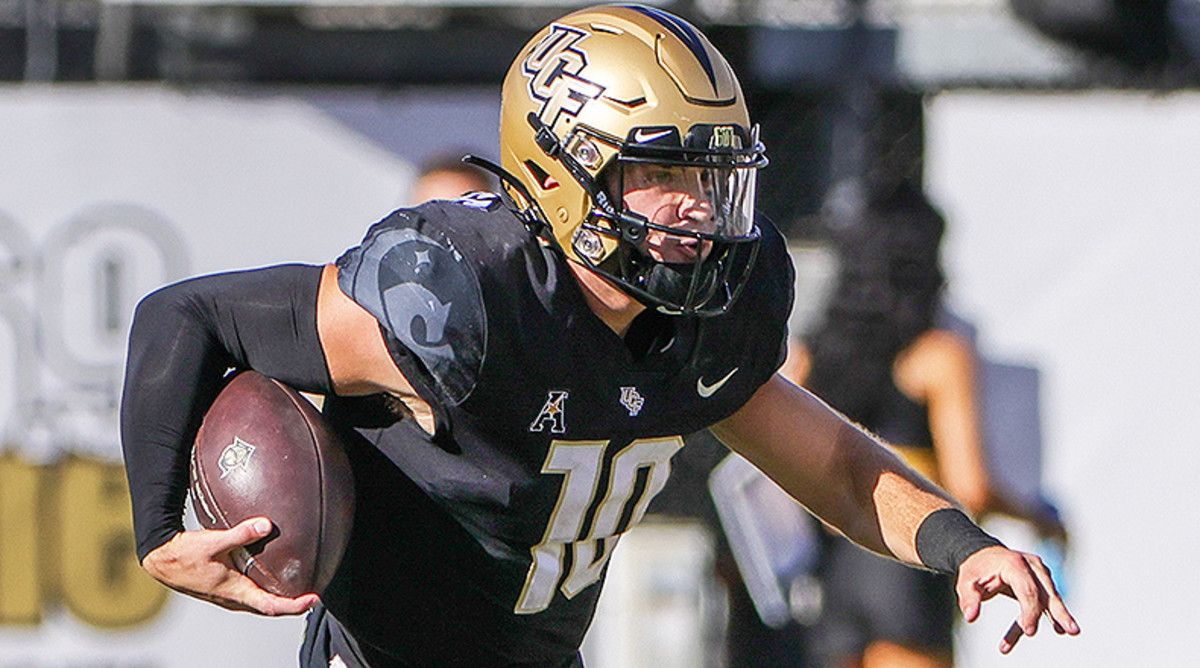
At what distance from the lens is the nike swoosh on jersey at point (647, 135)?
2865 millimetres

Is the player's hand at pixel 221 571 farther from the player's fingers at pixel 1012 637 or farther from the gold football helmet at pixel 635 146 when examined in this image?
the player's fingers at pixel 1012 637

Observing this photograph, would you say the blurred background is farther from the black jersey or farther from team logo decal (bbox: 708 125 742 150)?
team logo decal (bbox: 708 125 742 150)

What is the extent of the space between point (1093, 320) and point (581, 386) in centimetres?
312

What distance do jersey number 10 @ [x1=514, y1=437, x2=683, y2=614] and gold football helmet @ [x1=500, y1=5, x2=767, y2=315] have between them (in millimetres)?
246

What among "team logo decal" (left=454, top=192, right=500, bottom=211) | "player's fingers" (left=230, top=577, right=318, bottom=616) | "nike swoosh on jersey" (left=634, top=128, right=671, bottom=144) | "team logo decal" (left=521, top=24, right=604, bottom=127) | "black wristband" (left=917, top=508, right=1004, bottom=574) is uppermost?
"team logo decal" (left=521, top=24, right=604, bottom=127)

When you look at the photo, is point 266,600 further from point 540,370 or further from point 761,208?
point 761,208

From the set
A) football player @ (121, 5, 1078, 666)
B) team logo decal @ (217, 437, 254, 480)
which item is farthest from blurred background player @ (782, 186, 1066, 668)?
team logo decal @ (217, 437, 254, 480)

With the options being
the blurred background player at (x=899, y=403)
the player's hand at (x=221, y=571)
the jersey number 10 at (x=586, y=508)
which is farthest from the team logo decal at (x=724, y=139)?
the blurred background player at (x=899, y=403)

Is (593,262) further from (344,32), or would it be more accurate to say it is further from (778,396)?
(344,32)

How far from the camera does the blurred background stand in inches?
216

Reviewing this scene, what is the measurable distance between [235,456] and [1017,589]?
1.07 meters

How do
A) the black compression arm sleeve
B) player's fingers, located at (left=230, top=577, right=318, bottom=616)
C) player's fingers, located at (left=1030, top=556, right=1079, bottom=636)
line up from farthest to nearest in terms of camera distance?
the black compression arm sleeve < player's fingers, located at (left=1030, top=556, right=1079, bottom=636) < player's fingers, located at (left=230, top=577, right=318, bottom=616)

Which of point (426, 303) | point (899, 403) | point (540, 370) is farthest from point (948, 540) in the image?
point (899, 403)

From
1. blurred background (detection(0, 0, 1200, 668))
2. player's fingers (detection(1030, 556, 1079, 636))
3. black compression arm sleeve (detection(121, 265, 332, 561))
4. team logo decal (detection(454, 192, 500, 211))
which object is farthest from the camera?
blurred background (detection(0, 0, 1200, 668))
